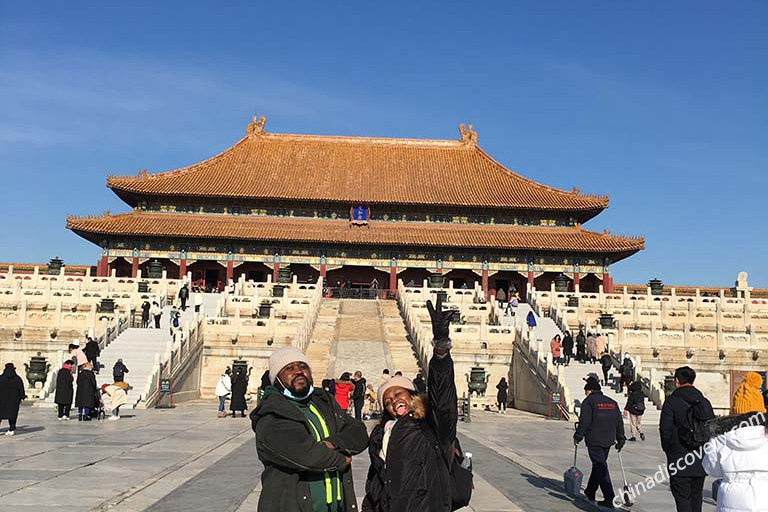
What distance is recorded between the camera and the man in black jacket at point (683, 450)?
687cm

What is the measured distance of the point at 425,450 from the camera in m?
4.34

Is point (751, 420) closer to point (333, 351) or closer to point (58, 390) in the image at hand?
point (58, 390)

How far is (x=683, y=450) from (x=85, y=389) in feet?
41.9

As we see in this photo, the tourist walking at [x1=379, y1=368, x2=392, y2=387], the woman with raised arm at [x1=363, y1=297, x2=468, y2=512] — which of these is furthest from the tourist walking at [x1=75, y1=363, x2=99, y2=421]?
the woman with raised arm at [x1=363, y1=297, x2=468, y2=512]

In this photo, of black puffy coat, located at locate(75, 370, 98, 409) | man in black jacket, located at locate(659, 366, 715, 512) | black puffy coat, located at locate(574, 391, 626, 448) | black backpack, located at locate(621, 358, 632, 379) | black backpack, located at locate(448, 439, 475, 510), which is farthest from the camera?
black backpack, located at locate(621, 358, 632, 379)

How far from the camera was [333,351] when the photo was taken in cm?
2544

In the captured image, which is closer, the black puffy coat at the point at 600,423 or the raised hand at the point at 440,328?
the raised hand at the point at 440,328

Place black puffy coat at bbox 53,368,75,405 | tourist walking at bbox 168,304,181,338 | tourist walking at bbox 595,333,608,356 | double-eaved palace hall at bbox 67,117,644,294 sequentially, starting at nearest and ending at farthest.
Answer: black puffy coat at bbox 53,368,75,405 < tourist walking at bbox 595,333,608,356 < tourist walking at bbox 168,304,181,338 < double-eaved palace hall at bbox 67,117,644,294

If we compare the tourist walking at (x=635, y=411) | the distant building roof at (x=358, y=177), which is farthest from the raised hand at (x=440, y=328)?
the distant building roof at (x=358, y=177)

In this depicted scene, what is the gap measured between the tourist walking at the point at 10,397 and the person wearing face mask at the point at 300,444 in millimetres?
10082

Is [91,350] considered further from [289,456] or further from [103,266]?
[103,266]

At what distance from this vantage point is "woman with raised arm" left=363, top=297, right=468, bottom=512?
4.29 m

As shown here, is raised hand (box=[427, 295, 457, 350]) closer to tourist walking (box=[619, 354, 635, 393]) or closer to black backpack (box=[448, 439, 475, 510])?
black backpack (box=[448, 439, 475, 510])

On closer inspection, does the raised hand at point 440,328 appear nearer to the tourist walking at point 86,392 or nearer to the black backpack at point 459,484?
the black backpack at point 459,484
